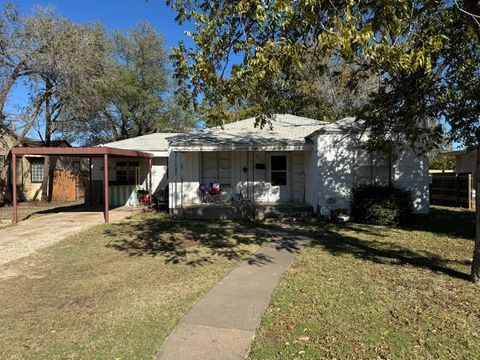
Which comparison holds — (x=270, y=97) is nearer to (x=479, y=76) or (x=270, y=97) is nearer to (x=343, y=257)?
(x=343, y=257)

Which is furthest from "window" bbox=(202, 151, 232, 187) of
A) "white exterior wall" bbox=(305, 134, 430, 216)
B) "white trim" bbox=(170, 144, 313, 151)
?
"white exterior wall" bbox=(305, 134, 430, 216)

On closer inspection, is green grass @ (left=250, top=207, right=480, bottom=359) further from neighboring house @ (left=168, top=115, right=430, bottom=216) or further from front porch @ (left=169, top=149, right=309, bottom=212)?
front porch @ (left=169, top=149, right=309, bottom=212)

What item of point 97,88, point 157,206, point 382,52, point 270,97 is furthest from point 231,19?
point 97,88

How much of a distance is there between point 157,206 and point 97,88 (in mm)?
6920

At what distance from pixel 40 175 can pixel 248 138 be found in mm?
15036

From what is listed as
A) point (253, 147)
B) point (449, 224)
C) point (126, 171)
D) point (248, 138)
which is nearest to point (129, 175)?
point (126, 171)

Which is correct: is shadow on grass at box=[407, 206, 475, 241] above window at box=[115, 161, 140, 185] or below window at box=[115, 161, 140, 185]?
below

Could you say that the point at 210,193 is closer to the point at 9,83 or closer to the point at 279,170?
the point at 279,170

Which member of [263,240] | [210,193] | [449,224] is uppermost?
[210,193]

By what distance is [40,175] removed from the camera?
75.9 feet

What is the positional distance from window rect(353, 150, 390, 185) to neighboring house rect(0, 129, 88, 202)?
57.5 ft

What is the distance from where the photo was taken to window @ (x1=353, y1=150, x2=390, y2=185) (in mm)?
13016

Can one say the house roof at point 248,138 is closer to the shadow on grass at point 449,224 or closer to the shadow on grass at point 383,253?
the shadow on grass at point 383,253

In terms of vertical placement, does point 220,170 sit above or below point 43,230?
above
